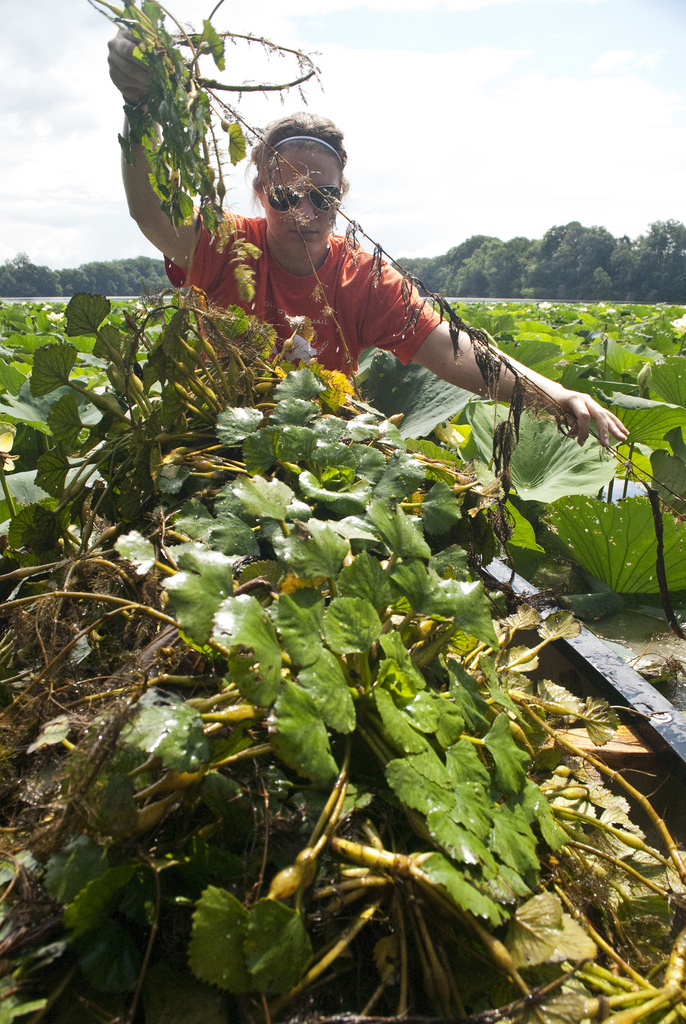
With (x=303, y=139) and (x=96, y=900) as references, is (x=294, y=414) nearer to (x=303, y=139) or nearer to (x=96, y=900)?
(x=96, y=900)

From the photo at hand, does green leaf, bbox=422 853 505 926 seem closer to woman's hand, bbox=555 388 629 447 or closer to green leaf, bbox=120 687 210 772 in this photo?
green leaf, bbox=120 687 210 772

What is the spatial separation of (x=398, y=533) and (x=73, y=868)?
0.33 metres

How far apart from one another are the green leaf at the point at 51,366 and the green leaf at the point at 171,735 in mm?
496

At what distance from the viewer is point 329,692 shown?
1.23ft

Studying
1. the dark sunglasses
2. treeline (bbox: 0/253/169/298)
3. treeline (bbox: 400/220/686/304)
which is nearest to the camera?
the dark sunglasses

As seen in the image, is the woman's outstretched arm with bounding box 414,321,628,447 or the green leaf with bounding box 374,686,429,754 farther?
the woman's outstretched arm with bounding box 414,321,628,447

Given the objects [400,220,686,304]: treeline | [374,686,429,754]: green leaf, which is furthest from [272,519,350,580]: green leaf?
[400,220,686,304]: treeline

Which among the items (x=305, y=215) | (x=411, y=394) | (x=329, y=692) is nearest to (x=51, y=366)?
(x=329, y=692)

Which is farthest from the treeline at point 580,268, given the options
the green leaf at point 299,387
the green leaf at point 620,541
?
the green leaf at point 299,387

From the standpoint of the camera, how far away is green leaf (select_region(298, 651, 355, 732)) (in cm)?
37

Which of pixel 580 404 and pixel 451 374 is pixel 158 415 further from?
pixel 451 374

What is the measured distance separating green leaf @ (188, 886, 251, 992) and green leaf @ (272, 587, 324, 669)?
0.14 metres

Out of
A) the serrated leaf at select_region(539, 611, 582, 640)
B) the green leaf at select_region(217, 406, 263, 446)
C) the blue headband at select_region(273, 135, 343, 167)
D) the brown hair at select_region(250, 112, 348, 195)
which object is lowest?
the serrated leaf at select_region(539, 611, 582, 640)

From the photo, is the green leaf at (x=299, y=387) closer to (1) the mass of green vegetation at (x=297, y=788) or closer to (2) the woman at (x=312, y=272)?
(1) the mass of green vegetation at (x=297, y=788)
